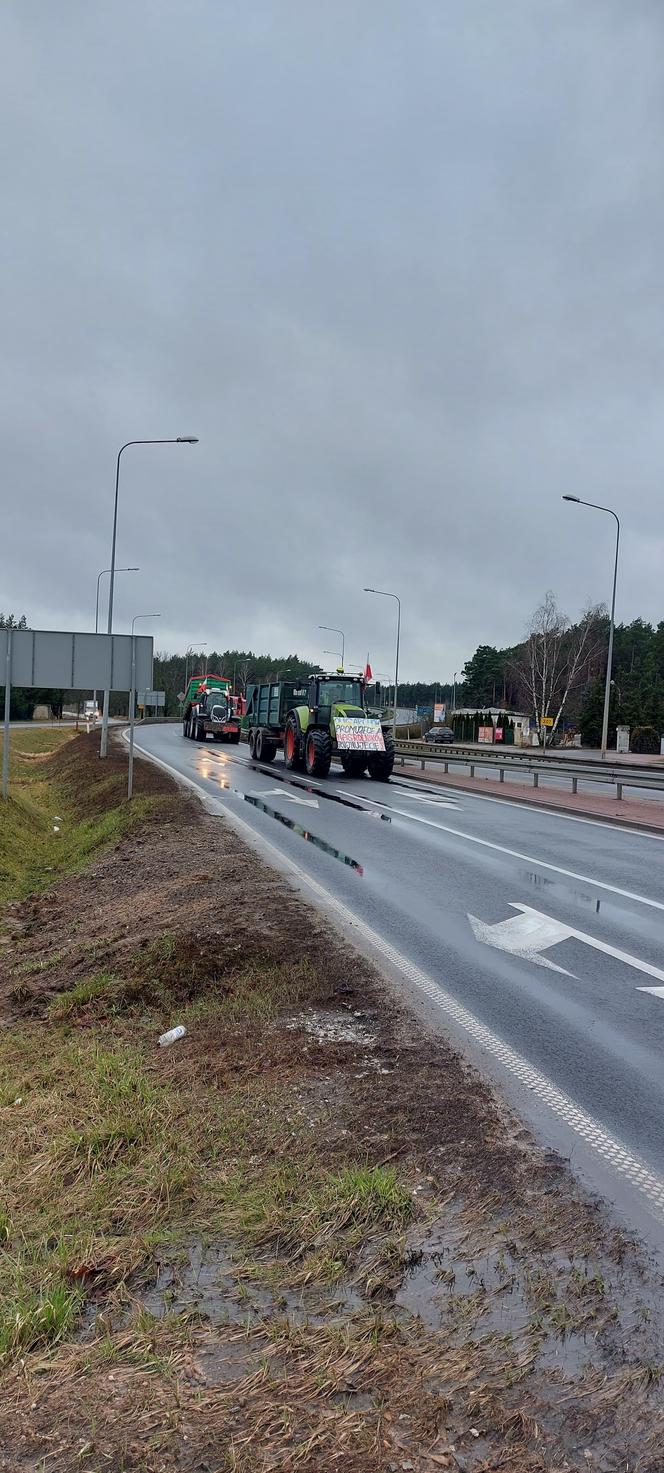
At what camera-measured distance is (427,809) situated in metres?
18.9

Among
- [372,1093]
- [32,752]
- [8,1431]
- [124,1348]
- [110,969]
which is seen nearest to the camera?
[8,1431]

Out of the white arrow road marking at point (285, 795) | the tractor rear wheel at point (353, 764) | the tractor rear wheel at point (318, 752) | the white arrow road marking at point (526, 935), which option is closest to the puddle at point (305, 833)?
the white arrow road marking at point (285, 795)

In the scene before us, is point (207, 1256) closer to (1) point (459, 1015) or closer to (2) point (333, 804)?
(1) point (459, 1015)

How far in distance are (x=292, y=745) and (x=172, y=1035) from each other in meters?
21.9

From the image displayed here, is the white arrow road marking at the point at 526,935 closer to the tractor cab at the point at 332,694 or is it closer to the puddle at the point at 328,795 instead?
the puddle at the point at 328,795

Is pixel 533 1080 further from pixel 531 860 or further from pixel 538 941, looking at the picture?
pixel 531 860

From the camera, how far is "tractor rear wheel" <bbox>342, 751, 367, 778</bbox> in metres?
24.8

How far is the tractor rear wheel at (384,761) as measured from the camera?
2472 cm

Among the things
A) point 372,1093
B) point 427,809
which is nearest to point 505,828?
point 427,809

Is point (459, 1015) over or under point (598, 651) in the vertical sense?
under

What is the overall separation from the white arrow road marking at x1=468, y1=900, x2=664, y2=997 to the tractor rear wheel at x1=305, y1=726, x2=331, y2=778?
1494 centimetres

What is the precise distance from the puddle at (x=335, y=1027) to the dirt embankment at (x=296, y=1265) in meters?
0.02

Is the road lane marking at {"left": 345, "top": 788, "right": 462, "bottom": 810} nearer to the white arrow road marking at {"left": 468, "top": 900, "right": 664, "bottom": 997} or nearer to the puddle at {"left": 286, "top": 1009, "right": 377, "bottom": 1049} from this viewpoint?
the white arrow road marking at {"left": 468, "top": 900, "right": 664, "bottom": 997}

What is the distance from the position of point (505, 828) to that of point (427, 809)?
111 inches
